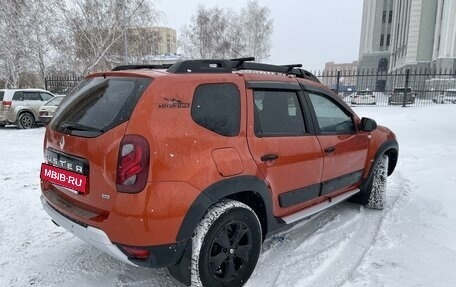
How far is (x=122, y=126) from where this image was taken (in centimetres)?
233

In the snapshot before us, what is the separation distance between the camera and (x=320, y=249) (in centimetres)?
348

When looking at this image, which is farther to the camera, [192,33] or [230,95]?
[192,33]

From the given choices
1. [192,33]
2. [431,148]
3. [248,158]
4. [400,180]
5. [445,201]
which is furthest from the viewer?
[192,33]

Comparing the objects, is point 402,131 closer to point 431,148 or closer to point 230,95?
point 431,148

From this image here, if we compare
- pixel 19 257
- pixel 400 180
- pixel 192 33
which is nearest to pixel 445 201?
pixel 400 180

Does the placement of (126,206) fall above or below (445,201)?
above

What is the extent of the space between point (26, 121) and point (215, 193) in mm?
13850

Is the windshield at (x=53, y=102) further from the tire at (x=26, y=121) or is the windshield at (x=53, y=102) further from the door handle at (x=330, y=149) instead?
the door handle at (x=330, y=149)

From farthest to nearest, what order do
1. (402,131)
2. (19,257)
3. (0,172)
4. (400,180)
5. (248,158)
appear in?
1. (402,131)
2. (0,172)
3. (400,180)
4. (19,257)
5. (248,158)

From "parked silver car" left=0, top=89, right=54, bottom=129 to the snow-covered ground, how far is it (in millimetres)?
9375

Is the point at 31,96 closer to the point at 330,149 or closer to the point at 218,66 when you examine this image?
the point at 218,66

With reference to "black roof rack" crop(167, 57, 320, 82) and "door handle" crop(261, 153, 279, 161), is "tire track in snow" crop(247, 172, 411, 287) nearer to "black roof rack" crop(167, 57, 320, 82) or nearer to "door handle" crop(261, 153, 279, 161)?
"door handle" crop(261, 153, 279, 161)

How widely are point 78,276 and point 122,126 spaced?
150 centimetres

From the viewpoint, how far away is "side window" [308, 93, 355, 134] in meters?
3.65
